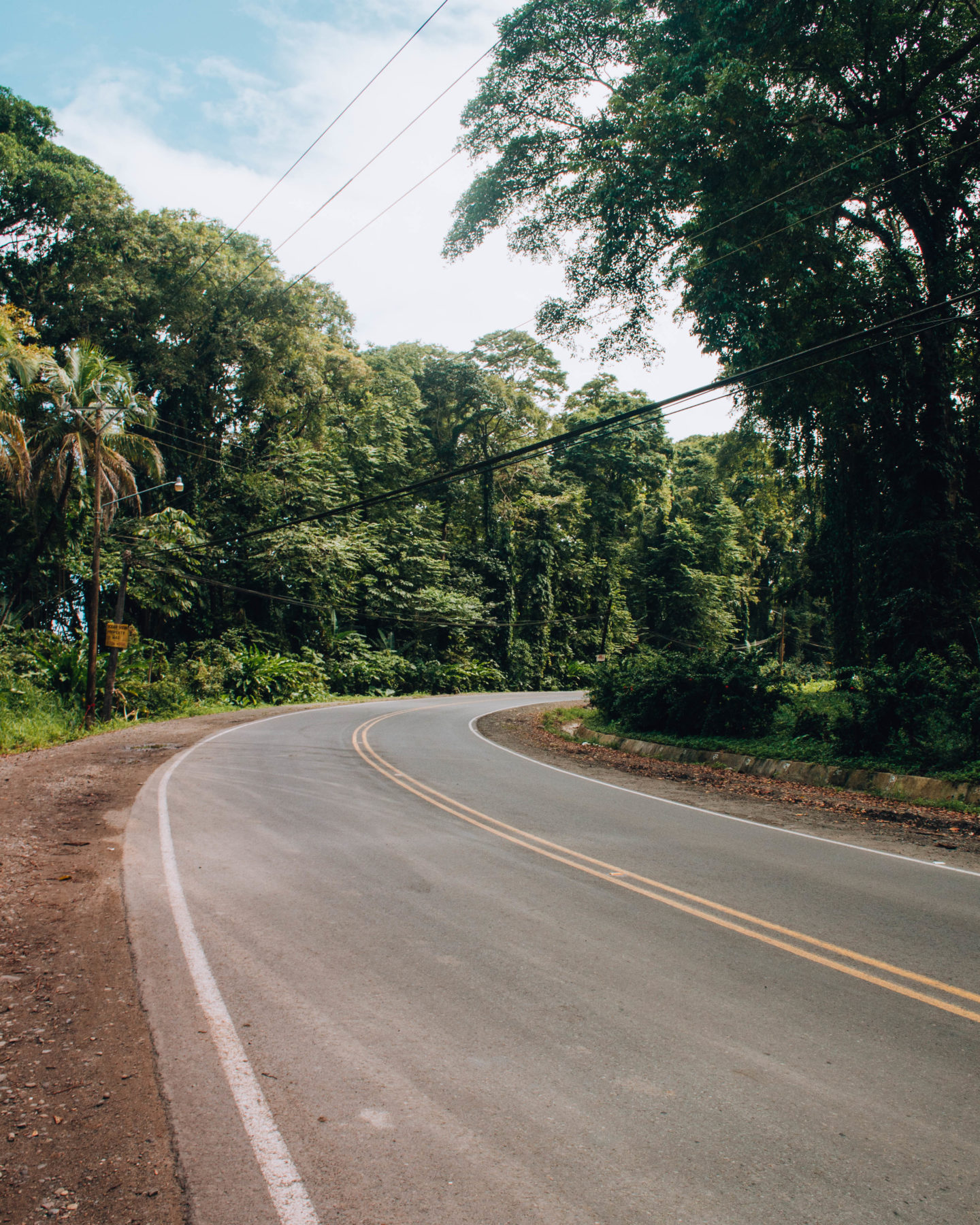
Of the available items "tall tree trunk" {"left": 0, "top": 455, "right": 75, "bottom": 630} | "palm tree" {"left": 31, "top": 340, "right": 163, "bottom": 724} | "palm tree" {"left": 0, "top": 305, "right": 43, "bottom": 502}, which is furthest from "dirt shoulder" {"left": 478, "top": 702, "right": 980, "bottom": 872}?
"tall tree trunk" {"left": 0, "top": 455, "right": 75, "bottom": 630}

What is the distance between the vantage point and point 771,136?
16.0 m

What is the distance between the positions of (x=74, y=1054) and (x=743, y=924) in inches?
174

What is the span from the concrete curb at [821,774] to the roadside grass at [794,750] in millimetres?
89

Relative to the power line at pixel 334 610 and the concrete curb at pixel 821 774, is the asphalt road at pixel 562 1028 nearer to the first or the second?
the concrete curb at pixel 821 774

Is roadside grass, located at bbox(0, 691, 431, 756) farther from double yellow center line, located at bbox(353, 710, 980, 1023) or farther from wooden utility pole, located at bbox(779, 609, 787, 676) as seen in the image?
wooden utility pole, located at bbox(779, 609, 787, 676)

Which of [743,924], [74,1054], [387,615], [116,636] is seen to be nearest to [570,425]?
[387,615]

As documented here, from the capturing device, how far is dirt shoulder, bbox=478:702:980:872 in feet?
28.7

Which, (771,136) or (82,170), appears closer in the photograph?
(771,136)

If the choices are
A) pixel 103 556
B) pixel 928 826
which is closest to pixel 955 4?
pixel 928 826

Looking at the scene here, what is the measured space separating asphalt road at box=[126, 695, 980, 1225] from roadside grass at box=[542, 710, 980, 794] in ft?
12.7

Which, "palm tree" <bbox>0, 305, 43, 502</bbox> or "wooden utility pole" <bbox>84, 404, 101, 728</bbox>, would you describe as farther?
"palm tree" <bbox>0, 305, 43, 502</bbox>

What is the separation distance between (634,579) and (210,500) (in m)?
32.0

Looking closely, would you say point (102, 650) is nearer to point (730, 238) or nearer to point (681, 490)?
point (730, 238)

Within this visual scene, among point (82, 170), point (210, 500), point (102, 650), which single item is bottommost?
point (102, 650)
